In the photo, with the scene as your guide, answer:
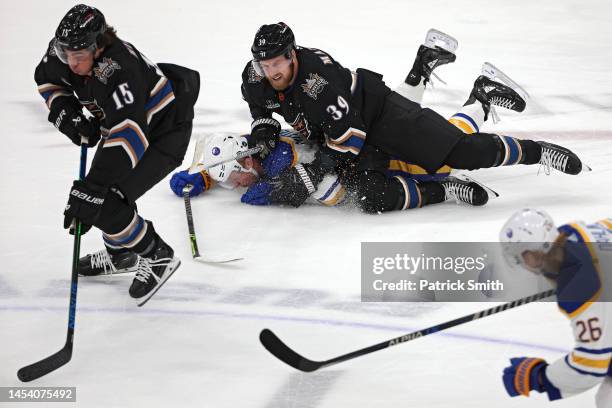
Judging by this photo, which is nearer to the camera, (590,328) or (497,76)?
(590,328)

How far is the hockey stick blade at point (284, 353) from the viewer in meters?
2.76

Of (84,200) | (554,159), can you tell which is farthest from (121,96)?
(554,159)

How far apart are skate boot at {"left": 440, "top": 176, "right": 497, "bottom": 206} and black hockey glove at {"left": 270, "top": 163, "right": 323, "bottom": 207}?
0.57 m

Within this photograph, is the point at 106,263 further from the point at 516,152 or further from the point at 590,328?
the point at 590,328

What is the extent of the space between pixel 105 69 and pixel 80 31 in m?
0.14

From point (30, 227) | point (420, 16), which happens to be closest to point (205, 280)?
point (30, 227)

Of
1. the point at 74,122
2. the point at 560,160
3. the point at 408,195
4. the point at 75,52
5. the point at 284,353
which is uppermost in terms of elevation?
the point at 75,52

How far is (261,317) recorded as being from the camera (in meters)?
3.26

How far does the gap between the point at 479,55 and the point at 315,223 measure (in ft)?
9.24

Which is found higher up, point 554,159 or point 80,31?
point 80,31

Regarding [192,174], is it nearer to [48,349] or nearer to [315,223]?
[315,223]

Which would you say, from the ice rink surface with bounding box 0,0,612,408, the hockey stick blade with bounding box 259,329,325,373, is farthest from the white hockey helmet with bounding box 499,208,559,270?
the hockey stick blade with bounding box 259,329,325,373

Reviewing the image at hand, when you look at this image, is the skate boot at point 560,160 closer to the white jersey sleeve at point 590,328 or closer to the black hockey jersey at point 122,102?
the black hockey jersey at point 122,102

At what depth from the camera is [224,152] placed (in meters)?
4.32
